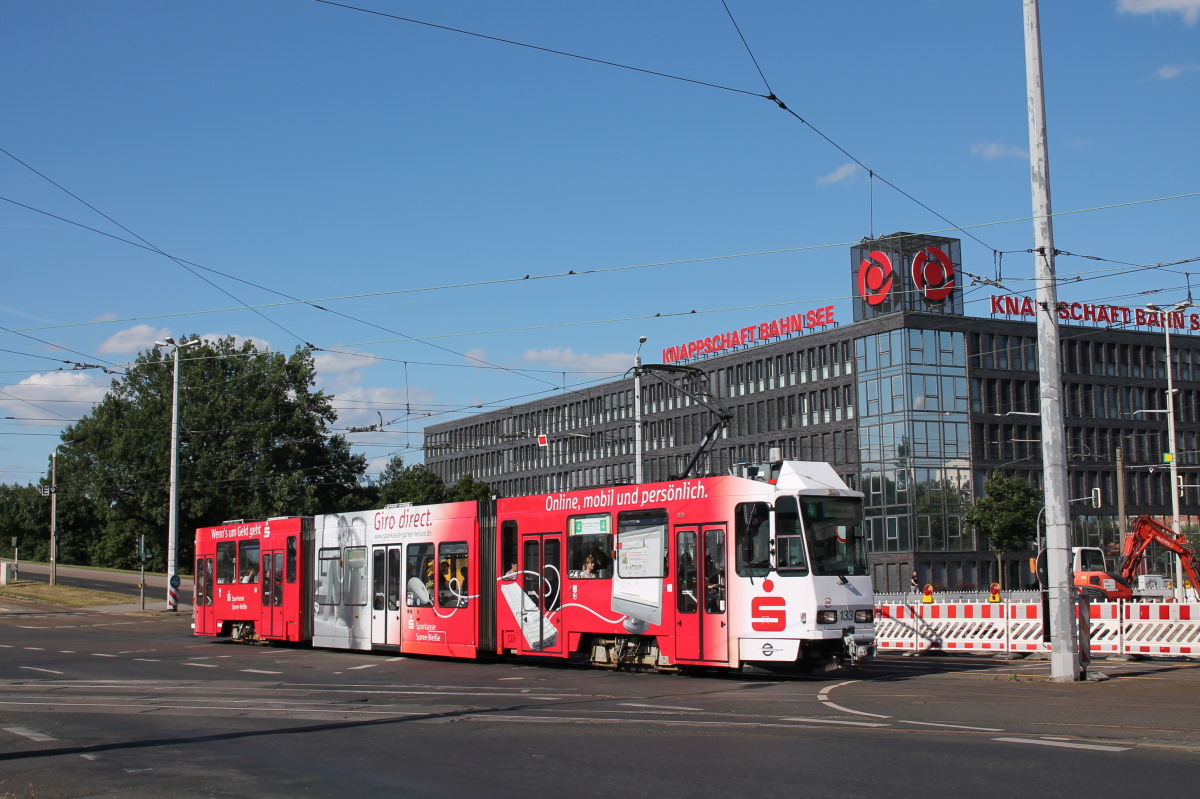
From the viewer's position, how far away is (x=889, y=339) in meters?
71.0

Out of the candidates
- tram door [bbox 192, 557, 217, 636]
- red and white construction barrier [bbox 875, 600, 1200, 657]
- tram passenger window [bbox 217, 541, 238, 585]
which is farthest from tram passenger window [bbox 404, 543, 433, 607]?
tram door [bbox 192, 557, 217, 636]

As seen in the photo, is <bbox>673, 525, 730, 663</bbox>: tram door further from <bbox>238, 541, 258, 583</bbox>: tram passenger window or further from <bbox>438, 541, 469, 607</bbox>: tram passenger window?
<bbox>238, 541, 258, 583</bbox>: tram passenger window

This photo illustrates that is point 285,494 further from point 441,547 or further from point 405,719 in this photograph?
point 405,719

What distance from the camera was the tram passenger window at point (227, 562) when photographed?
3176 cm

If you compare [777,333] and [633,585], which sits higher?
[777,333]

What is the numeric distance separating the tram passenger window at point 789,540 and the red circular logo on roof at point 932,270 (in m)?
48.6

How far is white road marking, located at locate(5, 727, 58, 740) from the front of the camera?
12930 millimetres

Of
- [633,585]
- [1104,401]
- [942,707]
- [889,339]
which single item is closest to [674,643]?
[633,585]

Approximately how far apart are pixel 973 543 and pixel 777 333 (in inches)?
683

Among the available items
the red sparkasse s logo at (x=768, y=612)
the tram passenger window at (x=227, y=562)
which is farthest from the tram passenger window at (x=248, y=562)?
the red sparkasse s logo at (x=768, y=612)

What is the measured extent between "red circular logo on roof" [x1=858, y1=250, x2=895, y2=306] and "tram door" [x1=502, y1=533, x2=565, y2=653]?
5017 centimetres

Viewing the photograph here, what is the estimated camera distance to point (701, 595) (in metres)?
19.1

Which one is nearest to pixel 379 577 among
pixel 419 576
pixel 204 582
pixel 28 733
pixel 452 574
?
pixel 419 576

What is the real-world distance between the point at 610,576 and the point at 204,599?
16707 millimetres
